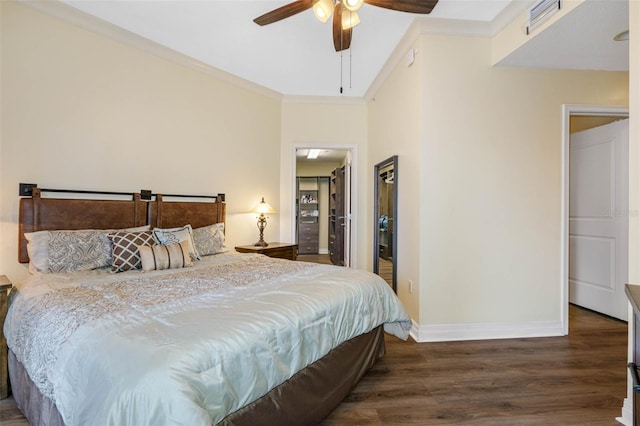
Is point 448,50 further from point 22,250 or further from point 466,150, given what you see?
point 22,250

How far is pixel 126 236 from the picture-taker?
2479 millimetres

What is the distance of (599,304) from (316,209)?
5.86m

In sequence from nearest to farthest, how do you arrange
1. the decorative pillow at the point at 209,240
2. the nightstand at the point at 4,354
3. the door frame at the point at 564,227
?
the nightstand at the point at 4,354 → the door frame at the point at 564,227 → the decorative pillow at the point at 209,240

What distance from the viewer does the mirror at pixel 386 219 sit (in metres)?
3.51

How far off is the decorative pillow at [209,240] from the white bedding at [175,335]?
1004 millimetres

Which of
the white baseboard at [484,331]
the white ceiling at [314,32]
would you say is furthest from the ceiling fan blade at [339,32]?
the white baseboard at [484,331]

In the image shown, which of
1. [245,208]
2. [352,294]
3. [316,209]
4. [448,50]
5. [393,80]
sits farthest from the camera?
[316,209]

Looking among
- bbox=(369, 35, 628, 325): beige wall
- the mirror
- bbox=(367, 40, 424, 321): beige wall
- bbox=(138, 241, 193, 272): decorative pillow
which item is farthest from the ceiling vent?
bbox=(138, 241, 193, 272): decorative pillow

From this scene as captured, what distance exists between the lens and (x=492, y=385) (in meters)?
2.10

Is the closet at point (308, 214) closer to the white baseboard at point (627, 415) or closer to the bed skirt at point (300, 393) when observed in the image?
the bed skirt at point (300, 393)

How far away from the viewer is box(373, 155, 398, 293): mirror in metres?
3.51

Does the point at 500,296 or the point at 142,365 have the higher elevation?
the point at 142,365

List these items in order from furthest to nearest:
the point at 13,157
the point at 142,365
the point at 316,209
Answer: the point at 316,209, the point at 13,157, the point at 142,365

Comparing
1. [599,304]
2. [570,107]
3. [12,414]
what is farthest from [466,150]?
[12,414]
